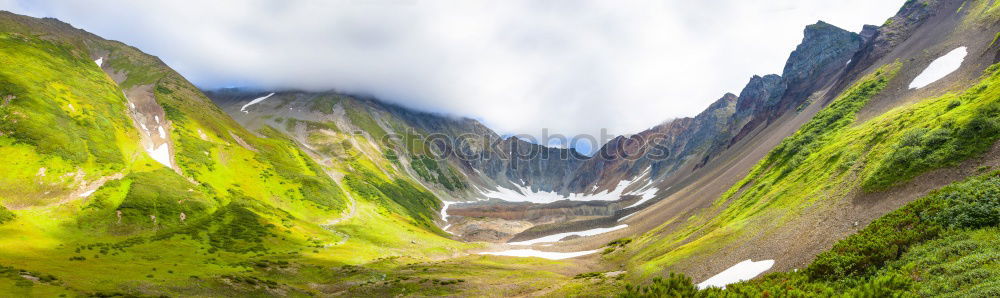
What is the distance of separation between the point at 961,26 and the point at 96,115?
153 meters

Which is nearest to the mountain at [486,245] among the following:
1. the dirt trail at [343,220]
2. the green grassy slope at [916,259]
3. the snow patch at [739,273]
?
the green grassy slope at [916,259]

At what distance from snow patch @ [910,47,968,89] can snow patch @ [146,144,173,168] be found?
12671 cm

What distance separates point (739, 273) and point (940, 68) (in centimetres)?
5422

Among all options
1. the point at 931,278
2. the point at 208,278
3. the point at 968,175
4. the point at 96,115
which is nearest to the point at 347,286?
the point at 208,278

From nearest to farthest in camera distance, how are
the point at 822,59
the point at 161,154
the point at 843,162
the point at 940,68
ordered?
1. the point at 843,162
2. the point at 940,68
3. the point at 161,154
4. the point at 822,59

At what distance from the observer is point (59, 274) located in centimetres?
3098

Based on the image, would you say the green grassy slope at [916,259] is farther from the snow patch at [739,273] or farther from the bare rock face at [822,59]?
the bare rock face at [822,59]

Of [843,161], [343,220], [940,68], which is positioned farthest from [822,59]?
[343,220]

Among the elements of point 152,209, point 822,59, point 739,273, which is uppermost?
point 822,59

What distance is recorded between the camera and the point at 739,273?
31.0 m

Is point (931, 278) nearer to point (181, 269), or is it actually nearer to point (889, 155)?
point (889, 155)

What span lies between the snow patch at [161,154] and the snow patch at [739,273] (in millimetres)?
97005

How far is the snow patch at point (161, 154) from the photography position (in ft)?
280

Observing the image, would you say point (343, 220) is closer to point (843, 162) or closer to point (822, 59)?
point (843, 162)
